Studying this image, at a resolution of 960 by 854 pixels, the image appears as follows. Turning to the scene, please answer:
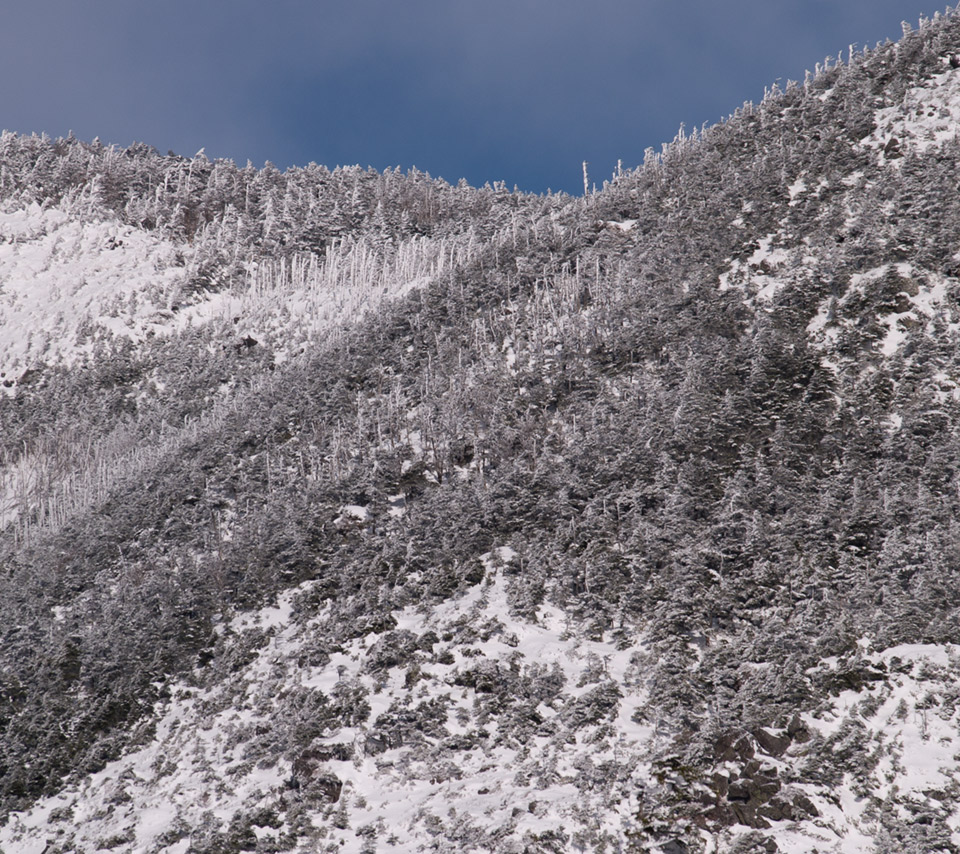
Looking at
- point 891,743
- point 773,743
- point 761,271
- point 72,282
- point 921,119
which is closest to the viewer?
point 891,743

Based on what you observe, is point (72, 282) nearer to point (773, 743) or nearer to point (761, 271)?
point (761, 271)

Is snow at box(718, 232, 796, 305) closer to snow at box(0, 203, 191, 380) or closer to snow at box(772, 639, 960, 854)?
snow at box(772, 639, 960, 854)

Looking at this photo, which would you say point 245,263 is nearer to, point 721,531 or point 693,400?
point 693,400

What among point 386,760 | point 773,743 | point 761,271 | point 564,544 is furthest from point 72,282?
point 773,743

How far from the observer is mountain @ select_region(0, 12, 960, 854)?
2283 centimetres

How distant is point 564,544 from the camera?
35.7 metres

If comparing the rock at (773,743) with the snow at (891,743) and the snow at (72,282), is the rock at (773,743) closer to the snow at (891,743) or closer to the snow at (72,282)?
the snow at (891,743)

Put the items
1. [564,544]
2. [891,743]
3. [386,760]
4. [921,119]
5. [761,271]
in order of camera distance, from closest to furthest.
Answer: [891,743] < [386,760] < [564,544] < [761,271] < [921,119]

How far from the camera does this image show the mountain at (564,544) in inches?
899

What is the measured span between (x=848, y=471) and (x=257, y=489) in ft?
104

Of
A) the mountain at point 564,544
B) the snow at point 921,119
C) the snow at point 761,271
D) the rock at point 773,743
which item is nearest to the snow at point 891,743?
the mountain at point 564,544

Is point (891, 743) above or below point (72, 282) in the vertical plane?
below

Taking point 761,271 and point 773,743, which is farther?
point 761,271

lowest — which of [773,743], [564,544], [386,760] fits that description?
[386,760]
